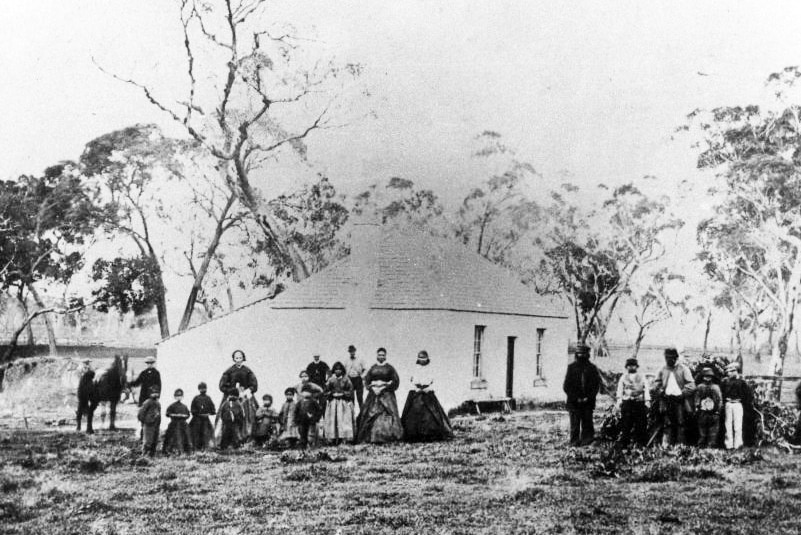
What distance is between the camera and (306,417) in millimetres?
8586

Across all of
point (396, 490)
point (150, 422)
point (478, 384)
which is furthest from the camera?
point (478, 384)

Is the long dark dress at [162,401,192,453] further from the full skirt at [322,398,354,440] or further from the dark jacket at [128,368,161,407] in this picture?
the full skirt at [322,398,354,440]

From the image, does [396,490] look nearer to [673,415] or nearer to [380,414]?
[380,414]

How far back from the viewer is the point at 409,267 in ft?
29.6

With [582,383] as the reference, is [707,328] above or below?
above

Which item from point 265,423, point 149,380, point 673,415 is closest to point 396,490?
point 265,423

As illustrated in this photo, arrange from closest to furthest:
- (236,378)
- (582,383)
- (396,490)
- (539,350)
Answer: (396,490) → (582,383) → (236,378) → (539,350)

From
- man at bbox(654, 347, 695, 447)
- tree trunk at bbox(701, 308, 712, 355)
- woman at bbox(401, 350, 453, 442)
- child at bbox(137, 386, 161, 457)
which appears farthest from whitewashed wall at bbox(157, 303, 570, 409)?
tree trunk at bbox(701, 308, 712, 355)

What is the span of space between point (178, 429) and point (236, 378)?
849 mm

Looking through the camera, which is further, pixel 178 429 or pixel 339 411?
pixel 339 411

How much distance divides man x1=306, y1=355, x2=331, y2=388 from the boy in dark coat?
1227mm

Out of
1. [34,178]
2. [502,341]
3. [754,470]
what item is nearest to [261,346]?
[34,178]

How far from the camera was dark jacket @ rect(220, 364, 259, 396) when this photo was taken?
8.46 metres

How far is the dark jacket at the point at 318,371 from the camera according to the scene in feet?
27.0
